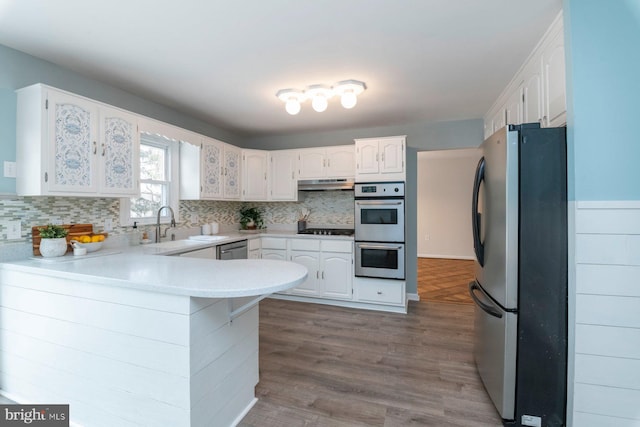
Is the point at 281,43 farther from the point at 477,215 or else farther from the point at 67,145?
the point at 477,215

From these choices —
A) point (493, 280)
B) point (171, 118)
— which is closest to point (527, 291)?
point (493, 280)

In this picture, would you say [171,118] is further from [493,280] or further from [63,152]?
[493,280]

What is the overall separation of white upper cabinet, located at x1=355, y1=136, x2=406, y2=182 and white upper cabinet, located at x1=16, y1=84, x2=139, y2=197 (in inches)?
101

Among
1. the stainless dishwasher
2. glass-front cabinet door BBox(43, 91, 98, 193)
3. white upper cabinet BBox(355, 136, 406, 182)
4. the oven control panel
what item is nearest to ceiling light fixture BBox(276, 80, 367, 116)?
white upper cabinet BBox(355, 136, 406, 182)

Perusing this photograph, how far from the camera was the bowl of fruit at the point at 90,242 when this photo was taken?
2256mm

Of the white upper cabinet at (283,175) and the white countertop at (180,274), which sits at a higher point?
the white upper cabinet at (283,175)

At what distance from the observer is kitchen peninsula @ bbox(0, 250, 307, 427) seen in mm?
1348

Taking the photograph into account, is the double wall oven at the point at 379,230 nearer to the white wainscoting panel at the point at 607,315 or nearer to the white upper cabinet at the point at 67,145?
the white wainscoting panel at the point at 607,315

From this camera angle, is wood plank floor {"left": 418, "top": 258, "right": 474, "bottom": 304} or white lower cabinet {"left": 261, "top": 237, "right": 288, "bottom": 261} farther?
wood plank floor {"left": 418, "top": 258, "right": 474, "bottom": 304}

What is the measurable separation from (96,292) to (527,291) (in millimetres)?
2392

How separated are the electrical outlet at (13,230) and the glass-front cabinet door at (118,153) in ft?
1.82

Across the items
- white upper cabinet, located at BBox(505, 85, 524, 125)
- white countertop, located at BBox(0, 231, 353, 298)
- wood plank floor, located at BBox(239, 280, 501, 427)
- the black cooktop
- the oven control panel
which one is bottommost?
wood plank floor, located at BBox(239, 280, 501, 427)

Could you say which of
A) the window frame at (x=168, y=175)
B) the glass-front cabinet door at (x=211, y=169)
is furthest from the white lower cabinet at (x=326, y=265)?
the window frame at (x=168, y=175)

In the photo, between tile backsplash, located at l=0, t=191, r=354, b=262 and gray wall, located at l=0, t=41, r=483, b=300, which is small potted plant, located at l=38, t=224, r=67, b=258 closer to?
tile backsplash, located at l=0, t=191, r=354, b=262
